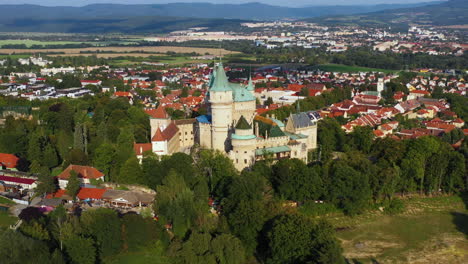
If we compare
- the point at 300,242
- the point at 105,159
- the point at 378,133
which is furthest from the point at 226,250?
the point at 378,133

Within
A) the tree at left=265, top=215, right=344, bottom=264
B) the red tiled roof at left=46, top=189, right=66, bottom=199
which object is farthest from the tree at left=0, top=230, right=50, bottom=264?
the tree at left=265, top=215, right=344, bottom=264

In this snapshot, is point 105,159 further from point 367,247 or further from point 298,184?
A: point 367,247

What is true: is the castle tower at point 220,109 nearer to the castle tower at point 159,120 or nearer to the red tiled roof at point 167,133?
the red tiled roof at point 167,133

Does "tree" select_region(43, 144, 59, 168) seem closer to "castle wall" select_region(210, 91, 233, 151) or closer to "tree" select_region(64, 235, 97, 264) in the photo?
"castle wall" select_region(210, 91, 233, 151)

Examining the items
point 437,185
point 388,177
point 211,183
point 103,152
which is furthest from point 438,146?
point 103,152

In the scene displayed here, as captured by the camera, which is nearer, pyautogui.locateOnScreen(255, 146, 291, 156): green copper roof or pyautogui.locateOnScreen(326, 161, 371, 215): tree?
pyautogui.locateOnScreen(326, 161, 371, 215): tree

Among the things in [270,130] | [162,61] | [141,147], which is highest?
[270,130]

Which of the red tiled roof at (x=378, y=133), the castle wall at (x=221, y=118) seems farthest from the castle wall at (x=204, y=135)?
the red tiled roof at (x=378, y=133)

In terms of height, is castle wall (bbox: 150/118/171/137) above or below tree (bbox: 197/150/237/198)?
above
